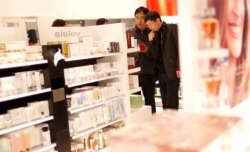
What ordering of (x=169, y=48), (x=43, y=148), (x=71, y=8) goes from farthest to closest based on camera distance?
(x=71, y=8)
(x=169, y=48)
(x=43, y=148)

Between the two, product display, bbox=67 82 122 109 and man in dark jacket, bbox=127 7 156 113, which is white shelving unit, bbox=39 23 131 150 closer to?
product display, bbox=67 82 122 109

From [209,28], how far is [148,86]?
3.80 m

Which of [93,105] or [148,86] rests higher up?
[148,86]

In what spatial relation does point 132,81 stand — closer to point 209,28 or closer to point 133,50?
point 133,50

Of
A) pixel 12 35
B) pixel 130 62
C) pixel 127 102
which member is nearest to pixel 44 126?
pixel 12 35

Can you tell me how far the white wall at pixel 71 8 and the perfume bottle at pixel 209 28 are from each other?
4.96 metres

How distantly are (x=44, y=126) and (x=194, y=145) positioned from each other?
2970mm

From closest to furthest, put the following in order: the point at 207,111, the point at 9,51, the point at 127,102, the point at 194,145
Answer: the point at 194,145, the point at 207,111, the point at 9,51, the point at 127,102

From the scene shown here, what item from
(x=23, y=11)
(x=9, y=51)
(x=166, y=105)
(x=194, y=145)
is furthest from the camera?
(x=23, y=11)

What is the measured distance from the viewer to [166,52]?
4.25 metres

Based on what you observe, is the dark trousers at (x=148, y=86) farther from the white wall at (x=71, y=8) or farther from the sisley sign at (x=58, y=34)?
the white wall at (x=71, y=8)

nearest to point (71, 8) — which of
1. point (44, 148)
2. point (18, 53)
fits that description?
point (18, 53)

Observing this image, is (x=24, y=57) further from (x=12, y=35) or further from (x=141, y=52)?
(x=141, y=52)

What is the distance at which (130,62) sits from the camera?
5066 mm
